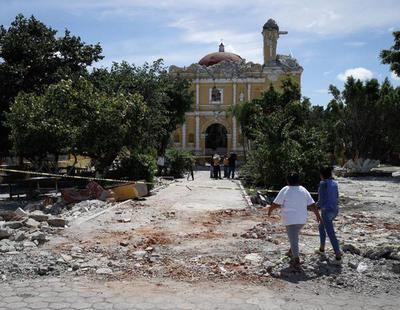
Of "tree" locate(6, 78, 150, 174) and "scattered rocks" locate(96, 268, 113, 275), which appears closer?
"scattered rocks" locate(96, 268, 113, 275)

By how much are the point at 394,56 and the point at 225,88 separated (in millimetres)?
25738

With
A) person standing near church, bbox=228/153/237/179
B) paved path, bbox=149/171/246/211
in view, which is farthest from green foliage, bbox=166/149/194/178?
paved path, bbox=149/171/246/211

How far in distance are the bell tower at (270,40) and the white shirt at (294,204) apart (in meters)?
49.8

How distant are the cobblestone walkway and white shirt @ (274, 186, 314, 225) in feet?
4.27

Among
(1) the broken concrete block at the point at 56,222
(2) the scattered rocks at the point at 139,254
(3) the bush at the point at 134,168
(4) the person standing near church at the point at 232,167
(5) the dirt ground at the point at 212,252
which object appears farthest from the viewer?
(4) the person standing near church at the point at 232,167

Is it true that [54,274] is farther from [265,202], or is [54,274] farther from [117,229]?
[265,202]

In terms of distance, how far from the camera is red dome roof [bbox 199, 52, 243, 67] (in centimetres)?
6038

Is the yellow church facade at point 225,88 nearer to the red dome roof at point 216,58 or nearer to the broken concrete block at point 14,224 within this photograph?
the red dome roof at point 216,58

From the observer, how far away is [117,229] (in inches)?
434

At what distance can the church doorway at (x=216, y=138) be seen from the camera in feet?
192

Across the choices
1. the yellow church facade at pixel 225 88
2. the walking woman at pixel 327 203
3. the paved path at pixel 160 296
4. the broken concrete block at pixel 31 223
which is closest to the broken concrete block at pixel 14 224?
the broken concrete block at pixel 31 223

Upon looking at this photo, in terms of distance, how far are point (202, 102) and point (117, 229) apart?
155 ft

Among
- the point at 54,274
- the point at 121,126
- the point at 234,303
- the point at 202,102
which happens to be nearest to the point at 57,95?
the point at 121,126

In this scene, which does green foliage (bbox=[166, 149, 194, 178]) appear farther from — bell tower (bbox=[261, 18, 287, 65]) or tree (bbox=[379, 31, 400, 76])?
bell tower (bbox=[261, 18, 287, 65])
